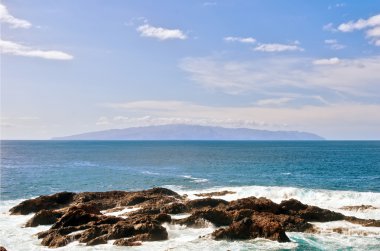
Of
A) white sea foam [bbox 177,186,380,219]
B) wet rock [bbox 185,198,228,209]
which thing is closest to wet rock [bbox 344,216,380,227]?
white sea foam [bbox 177,186,380,219]

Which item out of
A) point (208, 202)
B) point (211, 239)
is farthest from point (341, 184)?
point (211, 239)

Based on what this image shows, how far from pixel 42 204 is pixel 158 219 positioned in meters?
17.8

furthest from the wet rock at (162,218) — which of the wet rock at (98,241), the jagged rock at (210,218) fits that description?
the wet rock at (98,241)

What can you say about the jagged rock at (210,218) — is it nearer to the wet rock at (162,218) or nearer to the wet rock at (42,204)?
the wet rock at (162,218)

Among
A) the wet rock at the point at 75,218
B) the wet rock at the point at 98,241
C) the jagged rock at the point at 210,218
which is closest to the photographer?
the wet rock at the point at 98,241

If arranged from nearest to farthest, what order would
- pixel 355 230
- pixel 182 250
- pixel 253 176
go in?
pixel 182 250, pixel 355 230, pixel 253 176

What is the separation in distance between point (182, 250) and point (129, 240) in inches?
172

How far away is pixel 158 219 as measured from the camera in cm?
3681

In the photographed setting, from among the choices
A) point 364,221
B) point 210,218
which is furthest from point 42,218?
point 364,221

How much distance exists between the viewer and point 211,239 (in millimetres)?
32750

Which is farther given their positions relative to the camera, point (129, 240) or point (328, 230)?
point (328, 230)

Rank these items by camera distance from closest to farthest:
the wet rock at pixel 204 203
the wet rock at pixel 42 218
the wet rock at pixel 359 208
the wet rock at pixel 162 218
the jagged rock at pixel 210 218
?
the wet rock at pixel 162 218
the jagged rock at pixel 210 218
the wet rock at pixel 42 218
the wet rock at pixel 204 203
the wet rock at pixel 359 208

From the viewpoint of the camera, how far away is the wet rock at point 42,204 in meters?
45.9

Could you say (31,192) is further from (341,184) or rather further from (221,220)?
(341,184)
